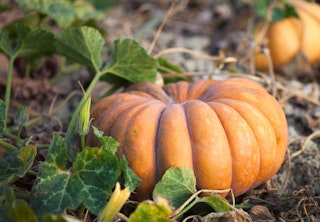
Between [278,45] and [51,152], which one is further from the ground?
[51,152]

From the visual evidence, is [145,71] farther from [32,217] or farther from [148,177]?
[32,217]

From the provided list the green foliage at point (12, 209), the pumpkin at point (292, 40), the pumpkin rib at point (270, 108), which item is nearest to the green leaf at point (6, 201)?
the green foliage at point (12, 209)

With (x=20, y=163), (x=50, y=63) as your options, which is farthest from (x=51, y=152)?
(x=50, y=63)

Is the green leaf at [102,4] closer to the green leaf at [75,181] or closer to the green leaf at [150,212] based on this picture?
the green leaf at [75,181]

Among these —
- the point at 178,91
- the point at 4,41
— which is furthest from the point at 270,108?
the point at 4,41

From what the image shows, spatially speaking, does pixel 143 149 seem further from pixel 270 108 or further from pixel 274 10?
pixel 274 10
